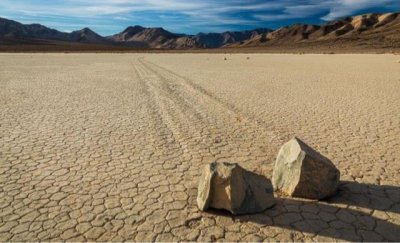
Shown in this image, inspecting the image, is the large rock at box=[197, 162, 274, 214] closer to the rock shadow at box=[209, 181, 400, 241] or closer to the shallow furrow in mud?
the rock shadow at box=[209, 181, 400, 241]

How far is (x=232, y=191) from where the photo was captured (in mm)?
3453

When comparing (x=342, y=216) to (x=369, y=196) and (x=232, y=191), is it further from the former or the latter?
(x=232, y=191)

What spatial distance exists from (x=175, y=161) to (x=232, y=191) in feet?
5.91

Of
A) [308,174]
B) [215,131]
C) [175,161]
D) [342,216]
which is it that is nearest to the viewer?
[342,216]

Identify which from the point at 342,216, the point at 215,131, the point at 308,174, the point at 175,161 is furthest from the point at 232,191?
the point at 215,131

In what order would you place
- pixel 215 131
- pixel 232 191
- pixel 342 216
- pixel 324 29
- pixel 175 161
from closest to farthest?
pixel 232 191, pixel 342 216, pixel 175 161, pixel 215 131, pixel 324 29

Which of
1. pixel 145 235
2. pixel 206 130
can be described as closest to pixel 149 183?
pixel 145 235

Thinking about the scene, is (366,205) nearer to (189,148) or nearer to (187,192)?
(187,192)

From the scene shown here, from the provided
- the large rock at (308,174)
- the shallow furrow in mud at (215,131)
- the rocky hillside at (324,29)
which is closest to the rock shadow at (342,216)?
the large rock at (308,174)

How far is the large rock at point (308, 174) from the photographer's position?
381cm

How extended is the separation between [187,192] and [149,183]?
1.87 ft

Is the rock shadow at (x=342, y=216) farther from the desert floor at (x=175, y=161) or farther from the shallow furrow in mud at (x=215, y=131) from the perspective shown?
the shallow furrow in mud at (x=215, y=131)

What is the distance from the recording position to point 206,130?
6.75 metres

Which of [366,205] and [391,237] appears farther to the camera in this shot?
[366,205]
